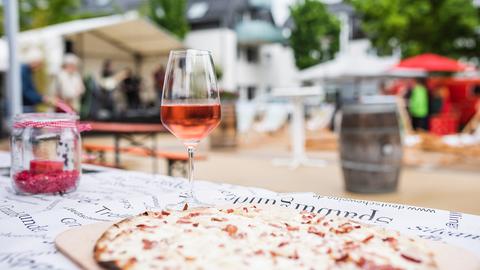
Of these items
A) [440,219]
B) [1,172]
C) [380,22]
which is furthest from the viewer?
[380,22]

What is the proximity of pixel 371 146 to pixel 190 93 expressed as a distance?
4915mm

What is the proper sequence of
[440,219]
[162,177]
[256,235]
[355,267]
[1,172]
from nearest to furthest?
[355,267] → [256,235] → [440,219] → [162,177] → [1,172]

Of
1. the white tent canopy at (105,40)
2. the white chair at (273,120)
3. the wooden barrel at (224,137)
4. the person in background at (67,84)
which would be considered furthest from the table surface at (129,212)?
the white chair at (273,120)

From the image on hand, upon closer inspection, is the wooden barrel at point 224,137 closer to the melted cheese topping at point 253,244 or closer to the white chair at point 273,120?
the white chair at point 273,120

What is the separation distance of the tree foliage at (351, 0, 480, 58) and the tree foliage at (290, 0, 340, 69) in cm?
766

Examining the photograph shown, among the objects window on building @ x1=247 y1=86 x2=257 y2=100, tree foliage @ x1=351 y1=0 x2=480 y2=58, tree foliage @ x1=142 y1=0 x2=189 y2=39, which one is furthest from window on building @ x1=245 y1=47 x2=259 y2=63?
tree foliage @ x1=351 y1=0 x2=480 y2=58

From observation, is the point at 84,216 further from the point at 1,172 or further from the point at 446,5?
the point at 446,5

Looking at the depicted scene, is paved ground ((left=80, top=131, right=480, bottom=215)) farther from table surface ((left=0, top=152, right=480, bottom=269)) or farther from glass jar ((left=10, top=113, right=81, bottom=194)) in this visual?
glass jar ((left=10, top=113, right=81, bottom=194))

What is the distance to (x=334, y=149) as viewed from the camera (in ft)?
34.8

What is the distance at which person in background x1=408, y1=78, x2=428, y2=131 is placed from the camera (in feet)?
38.0

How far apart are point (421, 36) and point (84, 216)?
21.3 meters

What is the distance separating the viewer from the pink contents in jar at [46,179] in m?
1.34

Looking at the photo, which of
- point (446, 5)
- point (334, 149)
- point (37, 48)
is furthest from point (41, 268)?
point (446, 5)

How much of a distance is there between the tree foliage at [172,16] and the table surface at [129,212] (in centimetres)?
2390
